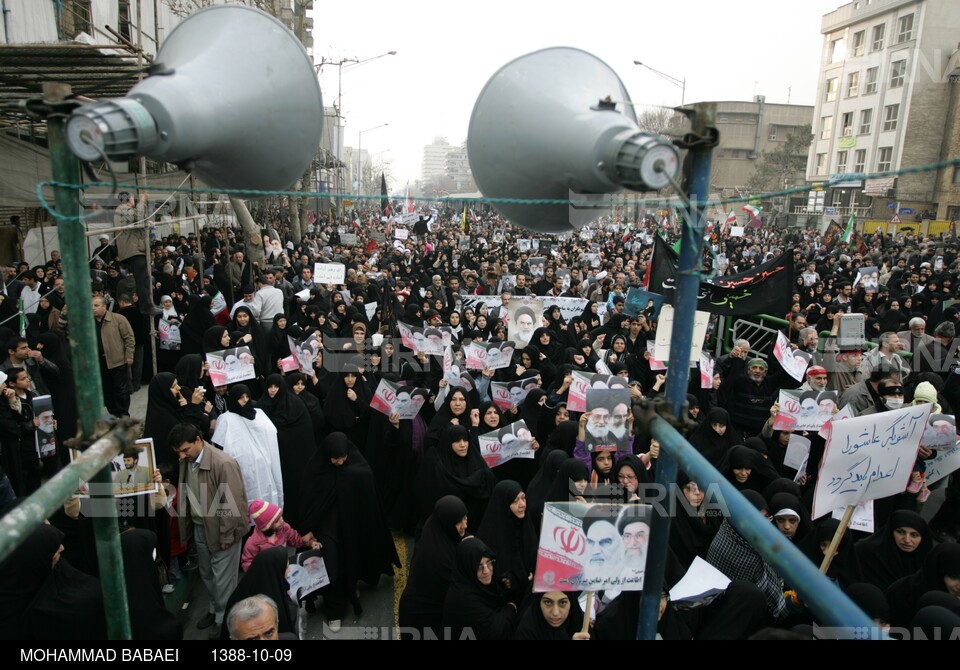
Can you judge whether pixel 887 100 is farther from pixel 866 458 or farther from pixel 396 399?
pixel 396 399

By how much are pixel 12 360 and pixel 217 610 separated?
112 inches

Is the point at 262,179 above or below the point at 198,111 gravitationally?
below

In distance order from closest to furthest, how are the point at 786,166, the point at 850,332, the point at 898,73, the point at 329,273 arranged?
the point at 850,332
the point at 329,273
the point at 898,73
the point at 786,166

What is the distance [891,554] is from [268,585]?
144 inches

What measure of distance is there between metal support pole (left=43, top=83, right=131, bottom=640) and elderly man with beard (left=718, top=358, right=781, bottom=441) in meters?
5.75

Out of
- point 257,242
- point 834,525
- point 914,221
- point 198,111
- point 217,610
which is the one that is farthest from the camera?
point 914,221

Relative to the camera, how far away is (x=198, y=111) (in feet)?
5.95

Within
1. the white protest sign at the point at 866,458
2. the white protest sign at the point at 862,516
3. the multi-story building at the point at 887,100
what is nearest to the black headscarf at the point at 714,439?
the white protest sign at the point at 862,516

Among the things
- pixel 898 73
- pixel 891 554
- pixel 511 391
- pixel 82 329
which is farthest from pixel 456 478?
pixel 898 73

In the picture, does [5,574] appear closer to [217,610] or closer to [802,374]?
[217,610]

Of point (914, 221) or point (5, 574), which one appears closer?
point (5, 574)

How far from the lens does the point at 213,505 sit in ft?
14.5

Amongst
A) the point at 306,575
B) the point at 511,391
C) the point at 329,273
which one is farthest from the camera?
the point at 329,273

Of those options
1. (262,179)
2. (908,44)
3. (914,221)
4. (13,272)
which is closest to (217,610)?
(262,179)
